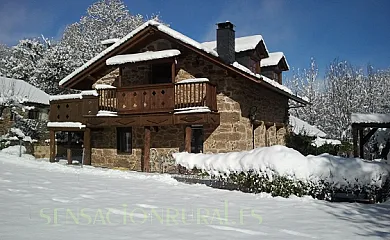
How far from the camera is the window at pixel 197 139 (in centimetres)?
1555

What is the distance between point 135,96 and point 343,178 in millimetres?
9517

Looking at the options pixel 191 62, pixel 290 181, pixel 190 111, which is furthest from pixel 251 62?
pixel 290 181

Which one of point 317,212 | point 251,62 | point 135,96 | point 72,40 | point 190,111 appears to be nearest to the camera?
point 317,212

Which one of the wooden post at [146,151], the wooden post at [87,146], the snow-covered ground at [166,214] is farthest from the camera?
the wooden post at [87,146]

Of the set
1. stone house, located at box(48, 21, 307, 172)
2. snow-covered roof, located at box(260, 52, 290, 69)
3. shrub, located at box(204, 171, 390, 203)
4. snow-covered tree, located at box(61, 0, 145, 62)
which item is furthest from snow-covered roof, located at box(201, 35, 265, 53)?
snow-covered tree, located at box(61, 0, 145, 62)

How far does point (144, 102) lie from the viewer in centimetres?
1488

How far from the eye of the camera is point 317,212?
7.08 meters

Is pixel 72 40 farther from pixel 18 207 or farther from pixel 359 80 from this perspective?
pixel 18 207

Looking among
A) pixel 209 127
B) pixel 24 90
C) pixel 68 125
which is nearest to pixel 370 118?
pixel 209 127

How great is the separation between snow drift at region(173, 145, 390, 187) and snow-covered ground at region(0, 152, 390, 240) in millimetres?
579

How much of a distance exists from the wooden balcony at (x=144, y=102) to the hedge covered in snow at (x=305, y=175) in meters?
4.55

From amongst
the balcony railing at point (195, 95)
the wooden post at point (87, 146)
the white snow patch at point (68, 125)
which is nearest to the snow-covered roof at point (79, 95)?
the white snow patch at point (68, 125)

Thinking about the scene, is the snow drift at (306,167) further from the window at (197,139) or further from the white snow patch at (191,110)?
the window at (197,139)

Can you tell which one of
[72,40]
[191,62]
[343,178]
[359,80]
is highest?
[72,40]
